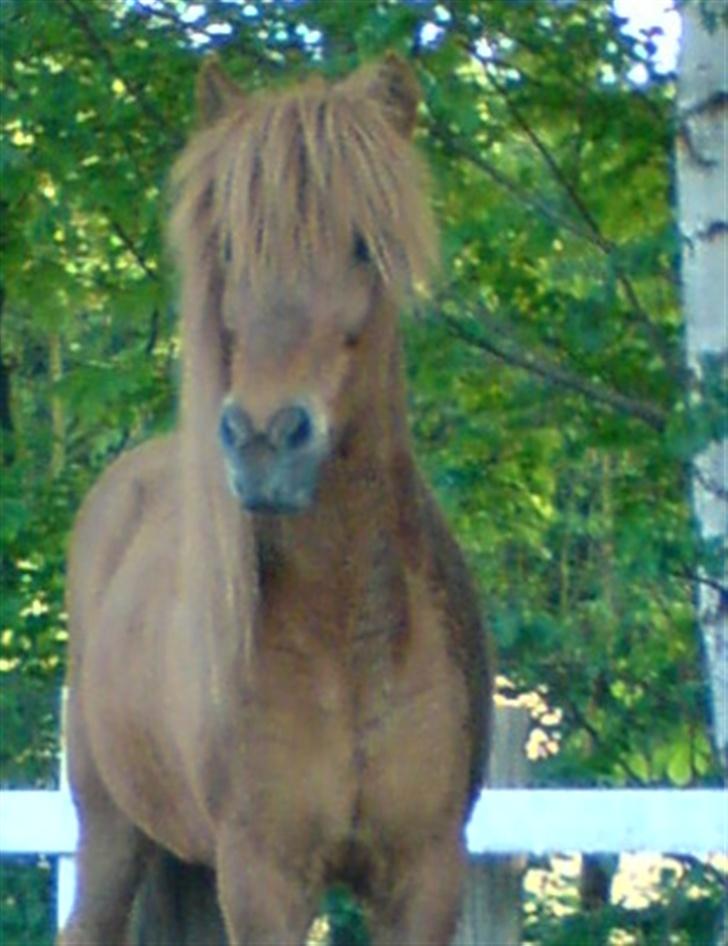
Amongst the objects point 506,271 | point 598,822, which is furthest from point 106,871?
point 506,271

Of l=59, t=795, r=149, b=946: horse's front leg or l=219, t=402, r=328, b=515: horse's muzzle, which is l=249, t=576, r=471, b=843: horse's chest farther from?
l=59, t=795, r=149, b=946: horse's front leg

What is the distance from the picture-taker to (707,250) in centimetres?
660

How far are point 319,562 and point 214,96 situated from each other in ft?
2.98

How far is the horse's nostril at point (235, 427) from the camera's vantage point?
420 cm

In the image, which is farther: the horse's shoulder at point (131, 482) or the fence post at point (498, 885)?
the horse's shoulder at point (131, 482)

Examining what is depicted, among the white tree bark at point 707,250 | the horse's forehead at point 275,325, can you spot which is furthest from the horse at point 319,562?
the white tree bark at point 707,250

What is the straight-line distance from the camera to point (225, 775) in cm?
470

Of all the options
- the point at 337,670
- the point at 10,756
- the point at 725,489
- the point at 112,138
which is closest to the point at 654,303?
the point at 725,489

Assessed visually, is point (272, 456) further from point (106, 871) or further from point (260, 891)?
point (106, 871)

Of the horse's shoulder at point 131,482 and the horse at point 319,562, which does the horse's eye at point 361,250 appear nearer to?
the horse at point 319,562

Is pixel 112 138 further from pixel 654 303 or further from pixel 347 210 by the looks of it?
pixel 347 210

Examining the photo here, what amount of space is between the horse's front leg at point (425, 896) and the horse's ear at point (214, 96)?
137 centimetres

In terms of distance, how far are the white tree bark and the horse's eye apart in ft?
6.90

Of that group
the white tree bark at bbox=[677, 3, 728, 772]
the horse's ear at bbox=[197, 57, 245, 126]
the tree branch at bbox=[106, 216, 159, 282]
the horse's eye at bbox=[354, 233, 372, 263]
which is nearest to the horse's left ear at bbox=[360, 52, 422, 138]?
the horse's ear at bbox=[197, 57, 245, 126]
